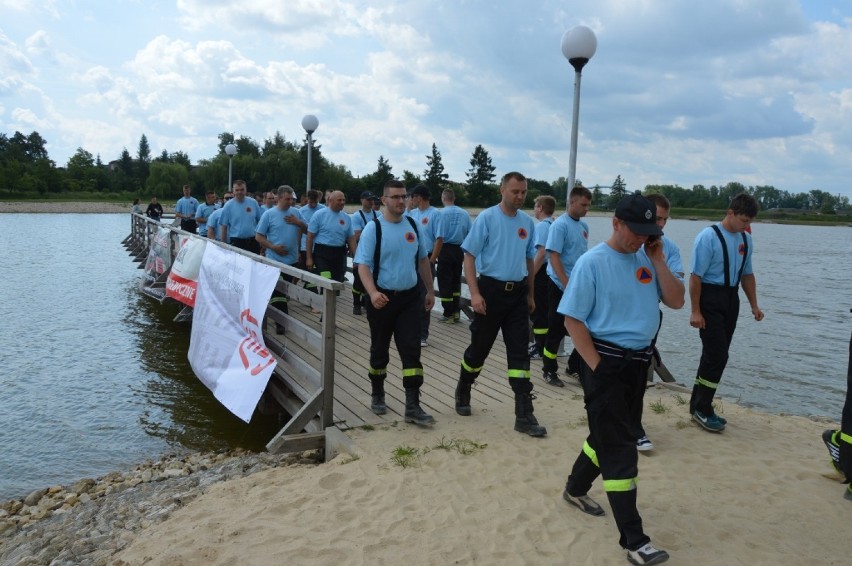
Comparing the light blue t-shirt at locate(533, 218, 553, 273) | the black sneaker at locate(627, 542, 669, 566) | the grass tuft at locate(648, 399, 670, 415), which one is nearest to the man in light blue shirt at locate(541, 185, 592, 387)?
the light blue t-shirt at locate(533, 218, 553, 273)

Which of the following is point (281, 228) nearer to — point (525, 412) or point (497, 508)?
point (525, 412)

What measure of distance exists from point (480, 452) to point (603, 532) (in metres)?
→ 1.33

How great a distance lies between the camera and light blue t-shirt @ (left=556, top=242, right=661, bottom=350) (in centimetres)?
337

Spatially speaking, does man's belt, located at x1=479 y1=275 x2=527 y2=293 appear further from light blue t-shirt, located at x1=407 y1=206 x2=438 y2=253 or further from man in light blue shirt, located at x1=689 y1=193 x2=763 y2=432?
light blue t-shirt, located at x1=407 y1=206 x2=438 y2=253

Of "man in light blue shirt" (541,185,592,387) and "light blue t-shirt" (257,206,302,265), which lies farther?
"light blue t-shirt" (257,206,302,265)

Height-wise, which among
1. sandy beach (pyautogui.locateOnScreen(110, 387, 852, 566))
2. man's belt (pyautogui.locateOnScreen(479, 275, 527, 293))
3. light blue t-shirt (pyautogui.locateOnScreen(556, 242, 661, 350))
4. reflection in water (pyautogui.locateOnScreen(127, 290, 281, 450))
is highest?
light blue t-shirt (pyautogui.locateOnScreen(556, 242, 661, 350))

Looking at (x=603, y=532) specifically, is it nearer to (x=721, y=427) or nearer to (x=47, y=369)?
(x=721, y=427)

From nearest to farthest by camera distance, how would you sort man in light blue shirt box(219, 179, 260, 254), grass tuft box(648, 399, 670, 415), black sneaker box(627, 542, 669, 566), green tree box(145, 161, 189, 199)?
black sneaker box(627, 542, 669, 566) → grass tuft box(648, 399, 670, 415) → man in light blue shirt box(219, 179, 260, 254) → green tree box(145, 161, 189, 199)

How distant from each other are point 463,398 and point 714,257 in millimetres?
2425

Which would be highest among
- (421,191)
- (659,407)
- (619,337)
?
(421,191)

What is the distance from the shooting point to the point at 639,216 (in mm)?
3252

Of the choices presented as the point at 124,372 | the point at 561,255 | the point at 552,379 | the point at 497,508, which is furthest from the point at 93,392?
the point at 497,508

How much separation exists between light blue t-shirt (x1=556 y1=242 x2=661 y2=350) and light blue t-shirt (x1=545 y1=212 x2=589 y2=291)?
2.94 metres

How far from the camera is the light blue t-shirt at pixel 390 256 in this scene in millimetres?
5293
